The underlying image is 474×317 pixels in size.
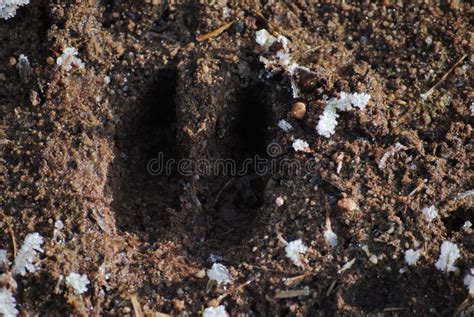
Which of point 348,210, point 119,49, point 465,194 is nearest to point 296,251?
point 348,210

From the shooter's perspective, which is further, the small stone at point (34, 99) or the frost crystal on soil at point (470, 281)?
the small stone at point (34, 99)

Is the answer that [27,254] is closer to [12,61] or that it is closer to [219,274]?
[219,274]

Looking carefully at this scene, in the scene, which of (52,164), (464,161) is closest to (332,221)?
(464,161)

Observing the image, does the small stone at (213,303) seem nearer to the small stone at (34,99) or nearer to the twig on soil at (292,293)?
the twig on soil at (292,293)

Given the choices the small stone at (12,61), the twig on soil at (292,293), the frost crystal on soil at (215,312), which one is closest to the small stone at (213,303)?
the frost crystal on soil at (215,312)

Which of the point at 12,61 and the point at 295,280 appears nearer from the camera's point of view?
the point at 295,280

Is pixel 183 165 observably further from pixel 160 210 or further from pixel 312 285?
pixel 312 285
